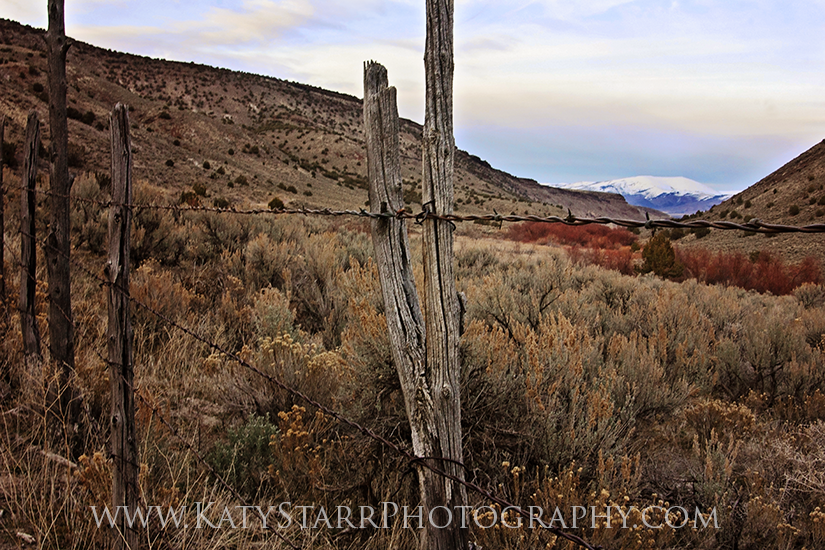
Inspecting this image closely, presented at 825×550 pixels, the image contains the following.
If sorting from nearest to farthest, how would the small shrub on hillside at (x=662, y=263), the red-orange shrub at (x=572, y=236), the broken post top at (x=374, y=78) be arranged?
the broken post top at (x=374, y=78) < the small shrub on hillside at (x=662, y=263) < the red-orange shrub at (x=572, y=236)

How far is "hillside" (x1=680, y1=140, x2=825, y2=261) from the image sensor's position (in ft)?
56.5

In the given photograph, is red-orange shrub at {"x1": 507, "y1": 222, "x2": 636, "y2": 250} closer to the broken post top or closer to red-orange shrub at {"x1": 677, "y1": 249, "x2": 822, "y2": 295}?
red-orange shrub at {"x1": 677, "y1": 249, "x2": 822, "y2": 295}

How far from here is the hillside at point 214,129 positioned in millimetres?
20547

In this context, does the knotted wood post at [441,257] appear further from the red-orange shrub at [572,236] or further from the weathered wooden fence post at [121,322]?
the red-orange shrub at [572,236]

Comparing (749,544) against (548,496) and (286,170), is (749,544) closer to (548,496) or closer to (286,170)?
(548,496)

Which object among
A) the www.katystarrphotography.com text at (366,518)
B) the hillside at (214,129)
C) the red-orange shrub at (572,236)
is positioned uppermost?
the hillside at (214,129)

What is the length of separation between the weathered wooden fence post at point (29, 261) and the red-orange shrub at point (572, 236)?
16469 millimetres

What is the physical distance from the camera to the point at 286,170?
1346 inches

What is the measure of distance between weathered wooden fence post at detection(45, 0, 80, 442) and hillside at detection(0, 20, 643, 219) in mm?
5080

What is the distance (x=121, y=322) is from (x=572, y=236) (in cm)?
1975

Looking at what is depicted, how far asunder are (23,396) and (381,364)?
95.3 inches

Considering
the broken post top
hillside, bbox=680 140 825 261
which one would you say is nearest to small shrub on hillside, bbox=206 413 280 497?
the broken post top

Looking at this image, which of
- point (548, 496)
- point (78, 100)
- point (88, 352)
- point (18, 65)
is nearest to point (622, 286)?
point (548, 496)

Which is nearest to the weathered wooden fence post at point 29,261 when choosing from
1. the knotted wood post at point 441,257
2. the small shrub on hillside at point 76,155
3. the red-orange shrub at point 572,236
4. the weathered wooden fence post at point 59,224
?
the weathered wooden fence post at point 59,224
